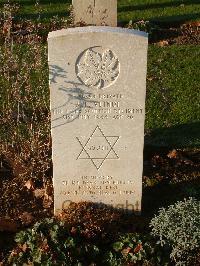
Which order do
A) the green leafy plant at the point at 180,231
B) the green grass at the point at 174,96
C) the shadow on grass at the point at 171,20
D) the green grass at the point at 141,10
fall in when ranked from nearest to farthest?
the green leafy plant at the point at 180,231, the green grass at the point at 174,96, the shadow on grass at the point at 171,20, the green grass at the point at 141,10

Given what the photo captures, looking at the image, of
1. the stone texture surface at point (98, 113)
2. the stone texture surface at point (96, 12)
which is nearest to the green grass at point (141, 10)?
the stone texture surface at point (96, 12)

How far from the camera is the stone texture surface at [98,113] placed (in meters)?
5.08

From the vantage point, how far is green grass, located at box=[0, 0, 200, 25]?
38.9ft

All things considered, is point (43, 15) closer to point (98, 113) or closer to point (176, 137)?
point (176, 137)

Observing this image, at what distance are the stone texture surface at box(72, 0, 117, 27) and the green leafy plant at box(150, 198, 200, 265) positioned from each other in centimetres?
545

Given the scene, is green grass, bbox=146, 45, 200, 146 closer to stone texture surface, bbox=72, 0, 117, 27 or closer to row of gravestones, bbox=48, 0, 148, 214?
stone texture surface, bbox=72, 0, 117, 27

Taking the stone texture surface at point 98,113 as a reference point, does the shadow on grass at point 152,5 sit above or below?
above

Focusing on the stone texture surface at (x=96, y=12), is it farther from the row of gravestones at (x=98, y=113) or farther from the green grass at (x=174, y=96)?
the row of gravestones at (x=98, y=113)

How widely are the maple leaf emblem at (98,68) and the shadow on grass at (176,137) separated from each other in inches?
83.6

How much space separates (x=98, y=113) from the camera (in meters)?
5.39

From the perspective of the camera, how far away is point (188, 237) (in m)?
5.14

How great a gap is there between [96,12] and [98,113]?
5134mm

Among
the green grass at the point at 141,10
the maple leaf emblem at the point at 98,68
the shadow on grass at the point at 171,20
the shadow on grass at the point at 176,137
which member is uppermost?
the green grass at the point at 141,10

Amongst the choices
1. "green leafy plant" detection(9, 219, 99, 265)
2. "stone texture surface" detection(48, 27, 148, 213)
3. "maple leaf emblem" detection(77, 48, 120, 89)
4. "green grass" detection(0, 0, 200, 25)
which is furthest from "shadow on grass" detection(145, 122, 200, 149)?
"green grass" detection(0, 0, 200, 25)
